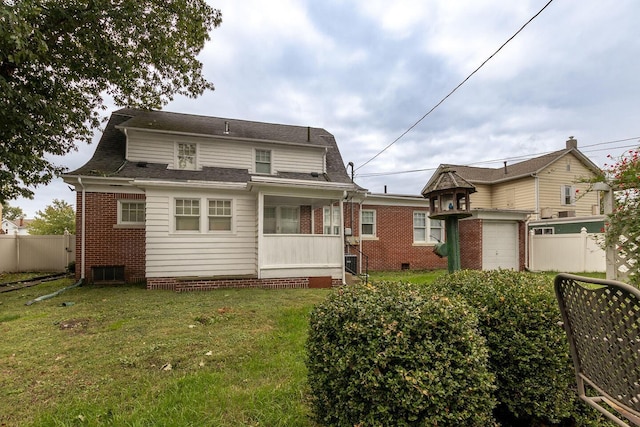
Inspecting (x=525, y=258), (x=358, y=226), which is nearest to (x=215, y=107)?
(x=358, y=226)

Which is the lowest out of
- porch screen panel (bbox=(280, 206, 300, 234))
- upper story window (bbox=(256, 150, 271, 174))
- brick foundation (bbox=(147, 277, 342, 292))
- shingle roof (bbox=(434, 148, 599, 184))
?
brick foundation (bbox=(147, 277, 342, 292))

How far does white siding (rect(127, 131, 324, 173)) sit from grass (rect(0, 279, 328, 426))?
20.8 ft

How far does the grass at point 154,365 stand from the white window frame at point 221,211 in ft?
10.3

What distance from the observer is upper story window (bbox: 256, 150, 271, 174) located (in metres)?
12.4

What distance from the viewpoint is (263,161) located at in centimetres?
1250

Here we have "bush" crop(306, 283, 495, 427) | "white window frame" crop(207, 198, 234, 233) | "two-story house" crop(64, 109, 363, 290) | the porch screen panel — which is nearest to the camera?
"bush" crop(306, 283, 495, 427)

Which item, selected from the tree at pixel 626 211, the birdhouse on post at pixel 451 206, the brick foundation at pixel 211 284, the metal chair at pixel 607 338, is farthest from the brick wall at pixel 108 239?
the tree at pixel 626 211

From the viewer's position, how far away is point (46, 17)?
712 centimetres

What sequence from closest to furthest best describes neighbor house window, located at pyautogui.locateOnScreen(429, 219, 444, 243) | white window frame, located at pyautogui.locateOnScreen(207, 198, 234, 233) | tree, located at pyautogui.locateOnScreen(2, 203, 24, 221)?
white window frame, located at pyautogui.locateOnScreen(207, 198, 234, 233) < neighbor house window, located at pyautogui.locateOnScreen(429, 219, 444, 243) < tree, located at pyautogui.locateOnScreen(2, 203, 24, 221)

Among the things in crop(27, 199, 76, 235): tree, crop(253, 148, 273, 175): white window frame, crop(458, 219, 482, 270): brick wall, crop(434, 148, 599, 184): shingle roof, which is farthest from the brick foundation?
crop(27, 199, 76, 235): tree

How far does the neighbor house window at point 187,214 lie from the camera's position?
28.8 feet

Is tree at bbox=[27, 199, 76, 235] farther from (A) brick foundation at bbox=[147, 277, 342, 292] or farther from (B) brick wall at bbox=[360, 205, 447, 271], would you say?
(B) brick wall at bbox=[360, 205, 447, 271]

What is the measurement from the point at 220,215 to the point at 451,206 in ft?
22.1

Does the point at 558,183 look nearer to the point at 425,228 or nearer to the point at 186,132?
the point at 425,228
